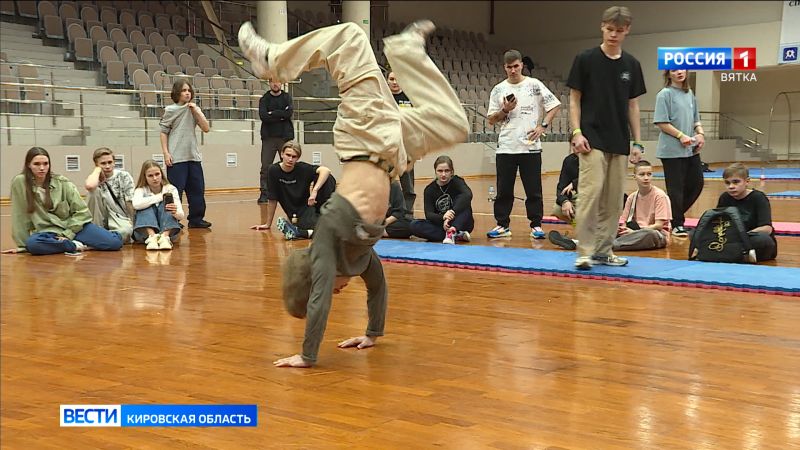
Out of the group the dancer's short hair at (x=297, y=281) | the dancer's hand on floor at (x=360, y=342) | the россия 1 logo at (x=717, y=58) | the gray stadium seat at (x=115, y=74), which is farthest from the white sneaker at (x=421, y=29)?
the россия 1 logo at (x=717, y=58)

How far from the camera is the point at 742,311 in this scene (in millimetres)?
3953

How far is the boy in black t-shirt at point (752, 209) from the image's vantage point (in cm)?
540

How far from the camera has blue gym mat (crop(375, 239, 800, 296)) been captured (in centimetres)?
458

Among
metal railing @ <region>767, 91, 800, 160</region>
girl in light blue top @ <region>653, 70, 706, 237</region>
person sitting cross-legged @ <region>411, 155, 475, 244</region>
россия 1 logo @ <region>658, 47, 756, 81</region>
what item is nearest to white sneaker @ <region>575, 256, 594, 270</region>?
person sitting cross-legged @ <region>411, 155, 475, 244</region>

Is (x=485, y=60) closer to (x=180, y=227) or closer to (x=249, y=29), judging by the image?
(x=180, y=227)

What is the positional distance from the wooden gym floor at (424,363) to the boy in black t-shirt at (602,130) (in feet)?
1.45

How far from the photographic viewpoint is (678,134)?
6617mm

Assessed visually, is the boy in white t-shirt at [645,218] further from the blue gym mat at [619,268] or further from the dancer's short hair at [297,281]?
the dancer's short hair at [297,281]

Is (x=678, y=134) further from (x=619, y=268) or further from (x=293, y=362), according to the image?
(x=293, y=362)

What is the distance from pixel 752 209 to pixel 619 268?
1.17 meters

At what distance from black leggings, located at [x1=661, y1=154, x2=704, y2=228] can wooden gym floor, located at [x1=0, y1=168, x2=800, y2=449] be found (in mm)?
2327

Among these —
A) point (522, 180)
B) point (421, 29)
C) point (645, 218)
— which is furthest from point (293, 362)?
point (645, 218)

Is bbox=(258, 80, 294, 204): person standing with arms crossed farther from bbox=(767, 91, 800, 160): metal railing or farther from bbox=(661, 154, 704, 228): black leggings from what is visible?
bbox=(767, 91, 800, 160): metal railing

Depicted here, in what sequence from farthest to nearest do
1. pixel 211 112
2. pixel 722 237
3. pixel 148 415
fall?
pixel 211 112 < pixel 722 237 < pixel 148 415
